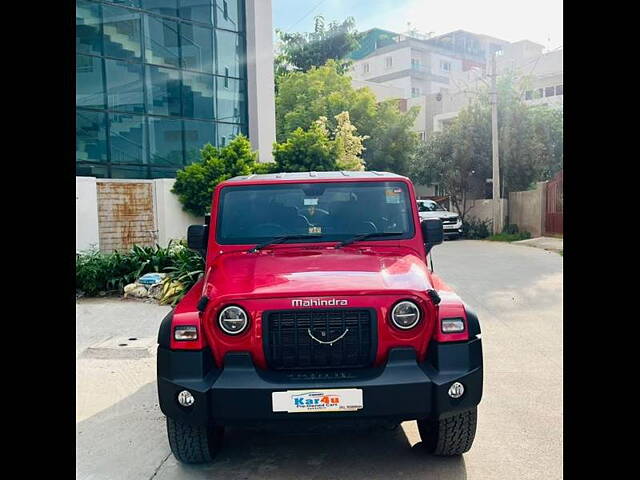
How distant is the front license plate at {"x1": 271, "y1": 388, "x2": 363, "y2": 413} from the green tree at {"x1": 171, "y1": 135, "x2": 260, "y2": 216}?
1103 cm

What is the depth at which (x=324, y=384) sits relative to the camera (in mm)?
3377

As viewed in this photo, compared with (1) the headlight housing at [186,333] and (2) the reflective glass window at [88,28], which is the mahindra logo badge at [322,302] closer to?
(1) the headlight housing at [186,333]

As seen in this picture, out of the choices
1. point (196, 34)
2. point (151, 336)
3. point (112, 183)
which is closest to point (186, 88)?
point (196, 34)

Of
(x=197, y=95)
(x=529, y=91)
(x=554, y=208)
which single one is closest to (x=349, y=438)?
(x=197, y=95)

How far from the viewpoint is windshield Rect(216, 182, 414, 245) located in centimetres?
456

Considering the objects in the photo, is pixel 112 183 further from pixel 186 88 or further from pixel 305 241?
pixel 305 241

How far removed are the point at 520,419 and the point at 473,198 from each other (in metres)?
21.2

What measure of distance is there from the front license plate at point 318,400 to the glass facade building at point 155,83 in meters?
12.5

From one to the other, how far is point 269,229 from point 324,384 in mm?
1542

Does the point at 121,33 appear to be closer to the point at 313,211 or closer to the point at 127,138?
the point at 127,138

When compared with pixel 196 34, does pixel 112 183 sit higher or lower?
lower
